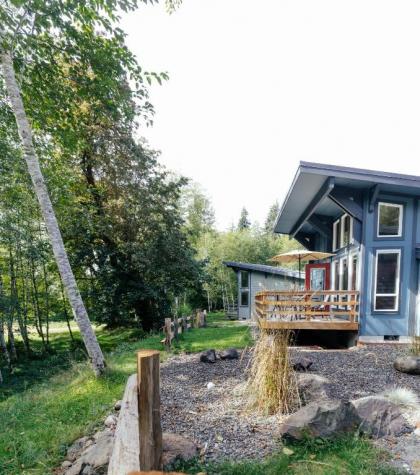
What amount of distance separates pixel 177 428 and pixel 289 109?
874 cm

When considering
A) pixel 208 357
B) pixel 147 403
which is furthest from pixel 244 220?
pixel 147 403

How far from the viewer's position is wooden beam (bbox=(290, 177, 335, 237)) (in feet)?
22.5

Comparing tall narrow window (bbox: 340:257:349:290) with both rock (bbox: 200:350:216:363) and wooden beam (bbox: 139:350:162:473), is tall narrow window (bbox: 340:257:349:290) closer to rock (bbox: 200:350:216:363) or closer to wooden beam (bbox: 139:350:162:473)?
rock (bbox: 200:350:216:363)

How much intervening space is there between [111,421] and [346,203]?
6.58 metres

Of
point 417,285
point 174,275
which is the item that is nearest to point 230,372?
point 417,285

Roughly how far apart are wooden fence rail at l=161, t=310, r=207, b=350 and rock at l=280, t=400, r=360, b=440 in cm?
432

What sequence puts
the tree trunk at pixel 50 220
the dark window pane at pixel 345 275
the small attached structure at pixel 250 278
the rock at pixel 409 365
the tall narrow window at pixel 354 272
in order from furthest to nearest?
the small attached structure at pixel 250 278 < the dark window pane at pixel 345 275 < the tall narrow window at pixel 354 272 < the tree trunk at pixel 50 220 < the rock at pixel 409 365

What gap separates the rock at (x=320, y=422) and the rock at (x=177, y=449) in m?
0.77

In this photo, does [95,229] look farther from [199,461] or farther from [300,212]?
[199,461]

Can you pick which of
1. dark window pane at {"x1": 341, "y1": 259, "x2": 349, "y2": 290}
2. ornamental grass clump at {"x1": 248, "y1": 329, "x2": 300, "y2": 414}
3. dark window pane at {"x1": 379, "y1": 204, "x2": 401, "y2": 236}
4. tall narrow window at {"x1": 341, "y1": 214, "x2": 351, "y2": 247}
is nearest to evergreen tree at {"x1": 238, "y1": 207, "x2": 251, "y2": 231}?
tall narrow window at {"x1": 341, "y1": 214, "x2": 351, "y2": 247}

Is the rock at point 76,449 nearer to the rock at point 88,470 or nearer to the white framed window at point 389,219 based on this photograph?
the rock at point 88,470

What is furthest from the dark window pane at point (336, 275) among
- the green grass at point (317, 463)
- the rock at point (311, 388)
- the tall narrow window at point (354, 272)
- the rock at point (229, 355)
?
the green grass at point (317, 463)

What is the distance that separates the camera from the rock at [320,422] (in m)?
2.35

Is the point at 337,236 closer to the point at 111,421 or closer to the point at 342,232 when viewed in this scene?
the point at 342,232
